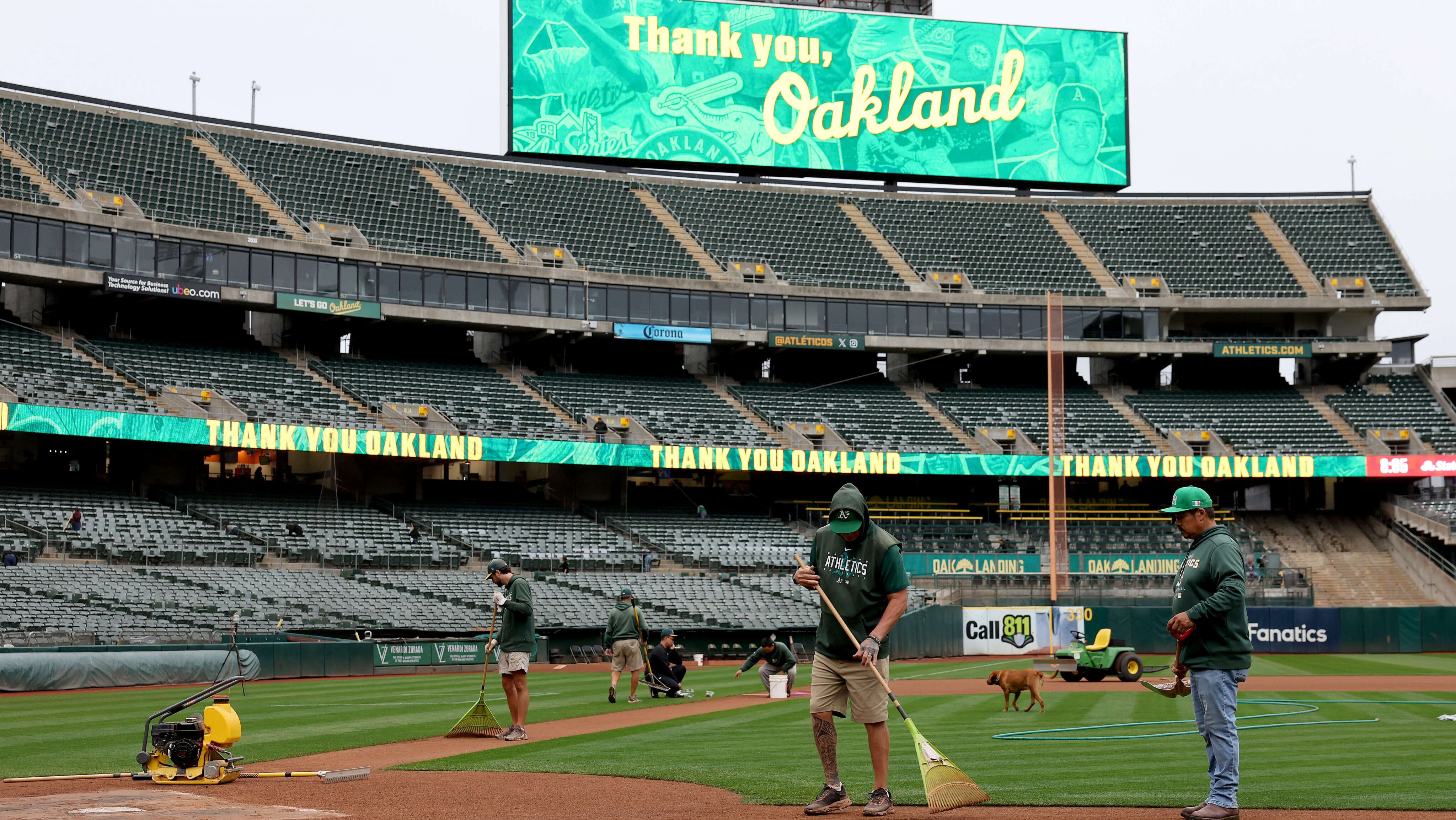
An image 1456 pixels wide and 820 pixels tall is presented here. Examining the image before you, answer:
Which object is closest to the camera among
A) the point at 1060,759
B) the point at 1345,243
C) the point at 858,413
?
the point at 1060,759

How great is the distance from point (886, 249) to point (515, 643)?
48.4m

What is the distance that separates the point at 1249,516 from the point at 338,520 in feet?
124

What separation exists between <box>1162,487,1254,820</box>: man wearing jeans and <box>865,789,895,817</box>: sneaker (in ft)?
6.31

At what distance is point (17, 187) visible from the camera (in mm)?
46375

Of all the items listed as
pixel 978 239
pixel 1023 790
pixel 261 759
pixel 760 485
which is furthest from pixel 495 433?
pixel 1023 790

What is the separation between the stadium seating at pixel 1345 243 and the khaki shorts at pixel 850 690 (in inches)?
2312

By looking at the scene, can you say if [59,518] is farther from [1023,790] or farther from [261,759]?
[1023,790]

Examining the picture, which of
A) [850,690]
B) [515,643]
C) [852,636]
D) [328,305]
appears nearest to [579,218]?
[328,305]

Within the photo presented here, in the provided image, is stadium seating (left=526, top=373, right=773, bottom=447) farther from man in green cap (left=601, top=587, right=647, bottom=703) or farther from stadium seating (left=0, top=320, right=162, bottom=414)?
man in green cap (left=601, top=587, right=647, bottom=703)

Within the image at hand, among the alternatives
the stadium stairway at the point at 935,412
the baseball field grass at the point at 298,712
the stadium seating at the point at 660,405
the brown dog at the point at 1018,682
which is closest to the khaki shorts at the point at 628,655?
the baseball field grass at the point at 298,712

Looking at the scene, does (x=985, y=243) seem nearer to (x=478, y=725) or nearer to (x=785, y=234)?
(x=785, y=234)

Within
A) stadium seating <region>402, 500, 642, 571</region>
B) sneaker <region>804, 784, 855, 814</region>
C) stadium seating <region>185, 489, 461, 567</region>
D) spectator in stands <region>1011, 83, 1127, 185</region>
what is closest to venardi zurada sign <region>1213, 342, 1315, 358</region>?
spectator in stands <region>1011, 83, 1127, 185</region>

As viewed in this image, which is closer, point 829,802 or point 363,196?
point 829,802

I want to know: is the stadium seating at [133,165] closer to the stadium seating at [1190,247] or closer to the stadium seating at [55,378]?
the stadium seating at [55,378]
